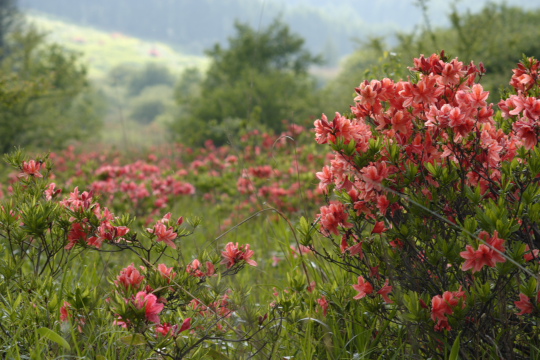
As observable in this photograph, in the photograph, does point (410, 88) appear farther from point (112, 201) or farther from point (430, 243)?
point (112, 201)

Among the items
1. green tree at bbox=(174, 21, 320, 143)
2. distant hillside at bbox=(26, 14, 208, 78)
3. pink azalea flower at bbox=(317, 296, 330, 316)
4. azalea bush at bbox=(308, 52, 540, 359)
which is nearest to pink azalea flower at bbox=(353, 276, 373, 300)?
azalea bush at bbox=(308, 52, 540, 359)

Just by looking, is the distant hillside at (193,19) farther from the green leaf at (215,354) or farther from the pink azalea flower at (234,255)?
the green leaf at (215,354)

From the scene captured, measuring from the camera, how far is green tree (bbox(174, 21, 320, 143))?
46.1ft

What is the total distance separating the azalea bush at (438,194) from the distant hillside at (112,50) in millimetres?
91903

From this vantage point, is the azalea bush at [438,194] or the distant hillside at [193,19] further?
the distant hillside at [193,19]

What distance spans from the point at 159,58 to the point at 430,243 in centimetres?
11950

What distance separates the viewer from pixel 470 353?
169 cm

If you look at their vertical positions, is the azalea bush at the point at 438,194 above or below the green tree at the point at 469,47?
below

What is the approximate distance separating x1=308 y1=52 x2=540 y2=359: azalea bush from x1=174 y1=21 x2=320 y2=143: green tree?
966 centimetres

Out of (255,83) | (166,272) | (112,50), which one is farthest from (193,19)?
(166,272)

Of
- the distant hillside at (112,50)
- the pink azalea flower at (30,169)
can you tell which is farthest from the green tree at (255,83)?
the distant hillside at (112,50)

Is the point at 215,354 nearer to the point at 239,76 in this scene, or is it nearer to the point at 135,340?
the point at 135,340

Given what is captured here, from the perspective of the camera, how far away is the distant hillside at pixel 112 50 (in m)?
97.6

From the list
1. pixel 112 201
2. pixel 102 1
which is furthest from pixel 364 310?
pixel 102 1
